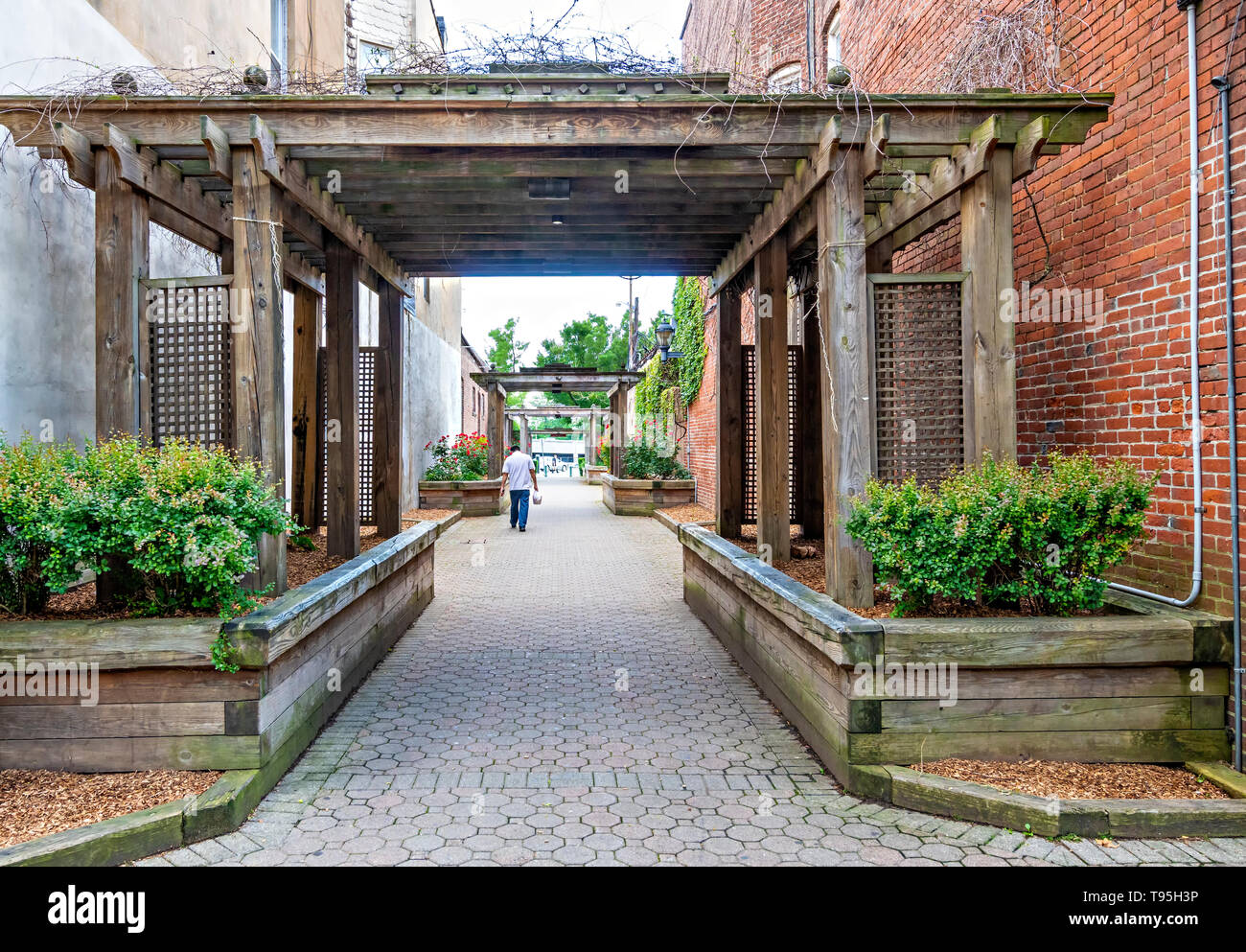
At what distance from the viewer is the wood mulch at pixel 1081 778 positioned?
3.52 m

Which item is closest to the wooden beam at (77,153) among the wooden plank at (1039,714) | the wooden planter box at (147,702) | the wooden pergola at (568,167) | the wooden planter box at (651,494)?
the wooden pergola at (568,167)

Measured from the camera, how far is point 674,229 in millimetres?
7270

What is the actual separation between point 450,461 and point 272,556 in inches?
522

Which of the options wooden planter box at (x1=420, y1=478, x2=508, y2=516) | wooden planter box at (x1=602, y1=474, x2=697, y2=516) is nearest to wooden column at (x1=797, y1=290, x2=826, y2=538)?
wooden planter box at (x1=602, y1=474, x2=697, y2=516)

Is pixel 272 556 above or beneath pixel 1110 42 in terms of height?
Result: beneath

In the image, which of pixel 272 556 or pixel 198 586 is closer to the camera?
pixel 198 586

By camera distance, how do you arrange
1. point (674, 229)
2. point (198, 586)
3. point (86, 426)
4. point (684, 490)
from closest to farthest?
point (198, 586)
point (86, 426)
point (674, 229)
point (684, 490)

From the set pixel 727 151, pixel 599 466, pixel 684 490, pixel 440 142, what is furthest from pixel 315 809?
pixel 599 466

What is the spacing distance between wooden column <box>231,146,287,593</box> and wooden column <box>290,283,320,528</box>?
3641 mm

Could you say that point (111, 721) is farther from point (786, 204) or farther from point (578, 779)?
point (786, 204)

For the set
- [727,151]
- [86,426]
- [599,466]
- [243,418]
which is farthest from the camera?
[599,466]

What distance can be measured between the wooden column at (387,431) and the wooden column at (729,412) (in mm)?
3192

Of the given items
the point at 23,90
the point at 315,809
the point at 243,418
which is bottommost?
the point at 315,809

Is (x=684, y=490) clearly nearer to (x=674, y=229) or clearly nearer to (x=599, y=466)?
(x=674, y=229)
